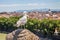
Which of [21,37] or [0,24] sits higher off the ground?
[21,37]

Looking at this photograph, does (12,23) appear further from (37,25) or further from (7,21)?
(37,25)

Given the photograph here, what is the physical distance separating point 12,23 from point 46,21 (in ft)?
12.1

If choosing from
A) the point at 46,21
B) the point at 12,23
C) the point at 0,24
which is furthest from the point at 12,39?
the point at 0,24

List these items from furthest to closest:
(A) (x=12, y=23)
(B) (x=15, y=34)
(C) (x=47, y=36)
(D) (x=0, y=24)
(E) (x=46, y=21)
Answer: (D) (x=0, y=24) < (A) (x=12, y=23) < (E) (x=46, y=21) < (C) (x=47, y=36) < (B) (x=15, y=34)

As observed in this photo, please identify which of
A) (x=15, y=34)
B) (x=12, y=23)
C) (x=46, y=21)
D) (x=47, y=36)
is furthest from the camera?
(x=12, y=23)

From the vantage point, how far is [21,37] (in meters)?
8.71

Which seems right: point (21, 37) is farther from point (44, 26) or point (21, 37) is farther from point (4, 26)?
point (4, 26)

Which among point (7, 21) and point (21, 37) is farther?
point (7, 21)

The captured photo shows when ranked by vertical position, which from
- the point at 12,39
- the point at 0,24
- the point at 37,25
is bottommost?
the point at 0,24

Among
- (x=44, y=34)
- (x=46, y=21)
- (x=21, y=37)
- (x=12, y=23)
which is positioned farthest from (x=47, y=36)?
(x=21, y=37)

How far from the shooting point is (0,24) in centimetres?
1964

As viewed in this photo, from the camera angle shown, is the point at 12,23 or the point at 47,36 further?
the point at 12,23

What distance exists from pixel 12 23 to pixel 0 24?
1.66 metres

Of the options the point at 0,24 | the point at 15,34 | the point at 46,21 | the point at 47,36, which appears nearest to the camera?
the point at 15,34
